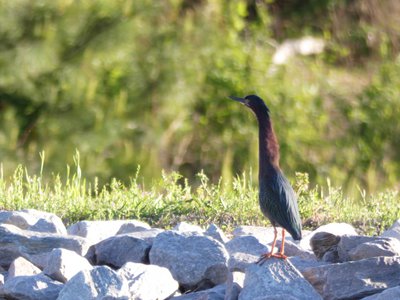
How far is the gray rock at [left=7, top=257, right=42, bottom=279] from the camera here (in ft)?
15.4

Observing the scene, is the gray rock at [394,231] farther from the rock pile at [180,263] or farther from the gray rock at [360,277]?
the gray rock at [360,277]

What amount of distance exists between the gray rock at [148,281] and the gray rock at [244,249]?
0.32m

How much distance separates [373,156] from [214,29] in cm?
208

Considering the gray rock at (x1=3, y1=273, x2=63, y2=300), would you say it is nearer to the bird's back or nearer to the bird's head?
the bird's back

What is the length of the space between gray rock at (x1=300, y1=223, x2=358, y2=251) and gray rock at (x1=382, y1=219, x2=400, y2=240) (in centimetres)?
20

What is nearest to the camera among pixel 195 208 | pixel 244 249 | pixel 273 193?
pixel 273 193

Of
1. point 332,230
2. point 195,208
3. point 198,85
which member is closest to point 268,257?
point 332,230

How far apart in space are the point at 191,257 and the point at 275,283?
1.88 feet

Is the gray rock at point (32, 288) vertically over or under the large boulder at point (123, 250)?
under

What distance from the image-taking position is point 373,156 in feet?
36.0

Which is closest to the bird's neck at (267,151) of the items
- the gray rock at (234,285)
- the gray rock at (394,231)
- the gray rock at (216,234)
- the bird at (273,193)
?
the bird at (273,193)

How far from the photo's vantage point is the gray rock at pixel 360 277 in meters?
4.38

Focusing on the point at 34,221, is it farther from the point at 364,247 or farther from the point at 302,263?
the point at 364,247

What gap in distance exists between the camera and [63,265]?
466cm
